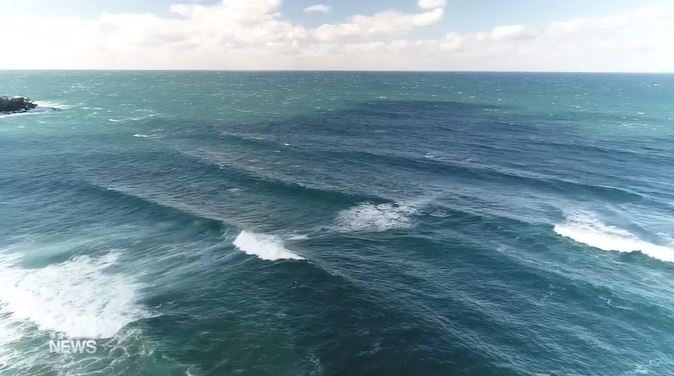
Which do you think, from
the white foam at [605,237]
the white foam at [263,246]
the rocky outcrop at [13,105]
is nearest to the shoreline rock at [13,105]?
the rocky outcrop at [13,105]

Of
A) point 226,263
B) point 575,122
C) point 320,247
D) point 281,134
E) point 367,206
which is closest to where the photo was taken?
point 226,263

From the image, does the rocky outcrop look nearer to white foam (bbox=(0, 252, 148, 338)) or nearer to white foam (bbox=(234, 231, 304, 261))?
white foam (bbox=(0, 252, 148, 338))

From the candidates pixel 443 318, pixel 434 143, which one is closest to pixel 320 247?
pixel 443 318

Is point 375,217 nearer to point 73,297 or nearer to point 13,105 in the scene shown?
point 73,297

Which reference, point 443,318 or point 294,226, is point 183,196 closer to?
point 294,226

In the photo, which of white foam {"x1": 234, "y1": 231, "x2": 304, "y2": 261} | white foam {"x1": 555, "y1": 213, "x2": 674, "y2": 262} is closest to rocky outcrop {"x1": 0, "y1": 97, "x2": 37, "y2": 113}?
white foam {"x1": 234, "y1": 231, "x2": 304, "y2": 261}

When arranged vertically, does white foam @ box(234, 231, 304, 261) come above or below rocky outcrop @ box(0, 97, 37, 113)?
below
